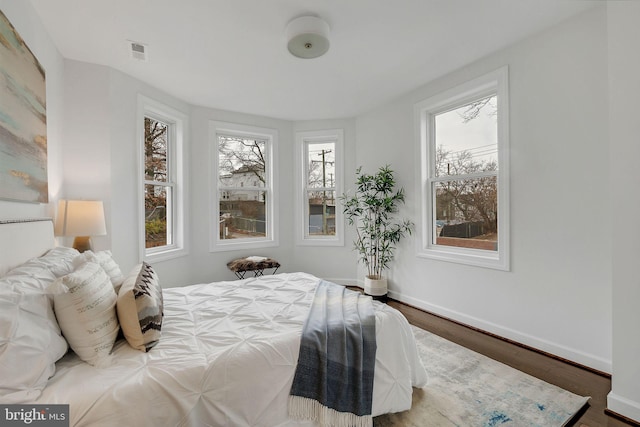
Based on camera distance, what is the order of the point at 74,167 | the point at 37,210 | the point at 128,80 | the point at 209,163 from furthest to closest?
1. the point at 209,163
2. the point at 128,80
3. the point at 74,167
4. the point at 37,210

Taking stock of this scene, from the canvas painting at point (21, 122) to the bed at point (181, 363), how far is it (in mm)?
256

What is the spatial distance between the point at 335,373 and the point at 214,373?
59cm

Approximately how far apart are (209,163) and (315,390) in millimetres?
3429

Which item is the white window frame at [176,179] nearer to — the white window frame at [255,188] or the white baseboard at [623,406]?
the white window frame at [255,188]

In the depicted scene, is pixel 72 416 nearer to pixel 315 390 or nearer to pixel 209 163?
pixel 315 390

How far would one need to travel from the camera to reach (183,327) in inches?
→ 65.1

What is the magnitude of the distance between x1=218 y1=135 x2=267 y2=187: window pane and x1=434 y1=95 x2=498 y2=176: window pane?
102 inches

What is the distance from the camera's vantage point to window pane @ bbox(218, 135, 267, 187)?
4320 millimetres

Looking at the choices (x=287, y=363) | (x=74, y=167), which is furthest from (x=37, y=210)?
(x=287, y=363)

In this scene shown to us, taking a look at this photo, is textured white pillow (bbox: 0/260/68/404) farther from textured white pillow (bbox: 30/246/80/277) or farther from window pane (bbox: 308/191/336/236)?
window pane (bbox: 308/191/336/236)

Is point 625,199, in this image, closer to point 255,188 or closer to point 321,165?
point 321,165

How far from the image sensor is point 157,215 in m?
3.63

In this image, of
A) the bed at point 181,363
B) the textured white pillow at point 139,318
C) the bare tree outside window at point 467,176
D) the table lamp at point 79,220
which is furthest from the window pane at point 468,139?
the table lamp at point 79,220

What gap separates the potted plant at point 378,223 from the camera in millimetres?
3771
